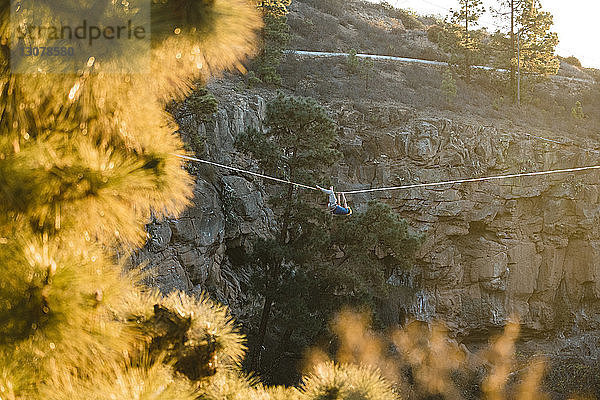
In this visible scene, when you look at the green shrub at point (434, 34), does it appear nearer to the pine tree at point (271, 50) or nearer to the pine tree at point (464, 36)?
the pine tree at point (464, 36)

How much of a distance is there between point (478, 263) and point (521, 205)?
253 centimetres

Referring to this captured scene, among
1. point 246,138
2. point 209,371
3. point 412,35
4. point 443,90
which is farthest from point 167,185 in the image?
point 412,35

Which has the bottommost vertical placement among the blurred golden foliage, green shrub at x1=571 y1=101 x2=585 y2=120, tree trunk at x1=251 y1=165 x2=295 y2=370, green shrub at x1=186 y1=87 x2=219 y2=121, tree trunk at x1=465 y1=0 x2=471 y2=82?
the blurred golden foliage

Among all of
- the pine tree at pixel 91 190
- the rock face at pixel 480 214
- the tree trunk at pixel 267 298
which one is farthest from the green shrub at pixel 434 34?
the pine tree at pixel 91 190

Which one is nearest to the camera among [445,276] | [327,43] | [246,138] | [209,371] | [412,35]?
[209,371]

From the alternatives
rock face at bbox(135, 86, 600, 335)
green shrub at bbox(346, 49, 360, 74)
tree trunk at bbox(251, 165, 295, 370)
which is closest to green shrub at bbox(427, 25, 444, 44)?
green shrub at bbox(346, 49, 360, 74)

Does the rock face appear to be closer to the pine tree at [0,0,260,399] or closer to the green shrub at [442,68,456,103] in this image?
the green shrub at [442,68,456,103]

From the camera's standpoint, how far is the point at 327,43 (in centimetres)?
2369

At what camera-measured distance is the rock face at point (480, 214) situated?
1532cm

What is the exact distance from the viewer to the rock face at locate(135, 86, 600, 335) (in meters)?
15.3

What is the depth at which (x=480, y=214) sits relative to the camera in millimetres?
15875

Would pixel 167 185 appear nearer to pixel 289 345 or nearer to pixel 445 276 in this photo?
pixel 289 345

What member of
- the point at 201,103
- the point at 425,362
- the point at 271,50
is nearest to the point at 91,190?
the point at 201,103

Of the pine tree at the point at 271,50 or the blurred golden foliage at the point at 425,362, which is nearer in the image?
the blurred golden foliage at the point at 425,362
